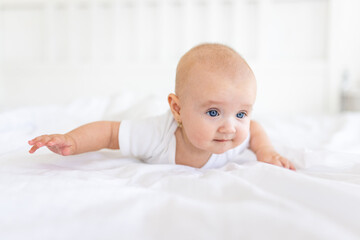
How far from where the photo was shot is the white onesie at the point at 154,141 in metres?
0.77

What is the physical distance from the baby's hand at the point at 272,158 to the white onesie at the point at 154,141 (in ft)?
0.23

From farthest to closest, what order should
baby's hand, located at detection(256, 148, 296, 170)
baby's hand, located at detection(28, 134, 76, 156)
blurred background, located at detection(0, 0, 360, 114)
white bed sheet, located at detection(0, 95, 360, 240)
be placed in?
blurred background, located at detection(0, 0, 360, 114) → baby's hand, located at detection(256, 148, 296, 170) → baby's hand, located at detection(28, 134, 76, 156) → white bed sheet, located at detection(0, 95, 360, 240)

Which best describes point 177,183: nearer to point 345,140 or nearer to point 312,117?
point 345,140

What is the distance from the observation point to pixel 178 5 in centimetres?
208

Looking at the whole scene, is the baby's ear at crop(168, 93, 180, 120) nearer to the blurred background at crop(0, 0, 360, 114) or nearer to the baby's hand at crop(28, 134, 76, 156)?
the baby's hand at crop(28, 134, 76, 156)

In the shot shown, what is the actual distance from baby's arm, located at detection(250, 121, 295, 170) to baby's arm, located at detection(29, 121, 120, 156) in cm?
32

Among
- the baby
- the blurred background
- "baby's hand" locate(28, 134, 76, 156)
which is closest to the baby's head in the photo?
the baby

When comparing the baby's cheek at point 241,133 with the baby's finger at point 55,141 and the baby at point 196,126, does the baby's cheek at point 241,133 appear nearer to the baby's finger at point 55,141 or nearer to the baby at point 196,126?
the baby at point 196,126

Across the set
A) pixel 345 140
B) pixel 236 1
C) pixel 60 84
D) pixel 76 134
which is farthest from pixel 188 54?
pixel 60 84

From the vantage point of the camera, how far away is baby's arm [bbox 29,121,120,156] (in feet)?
2.07

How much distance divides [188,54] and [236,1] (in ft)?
4.57

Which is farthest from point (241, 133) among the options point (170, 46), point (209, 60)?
point (170, 46)

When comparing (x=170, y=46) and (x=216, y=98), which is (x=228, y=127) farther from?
(x=170, y=46)

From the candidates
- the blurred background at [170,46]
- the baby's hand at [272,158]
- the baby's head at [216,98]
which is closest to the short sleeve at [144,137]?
the baby's head at [216,98]
